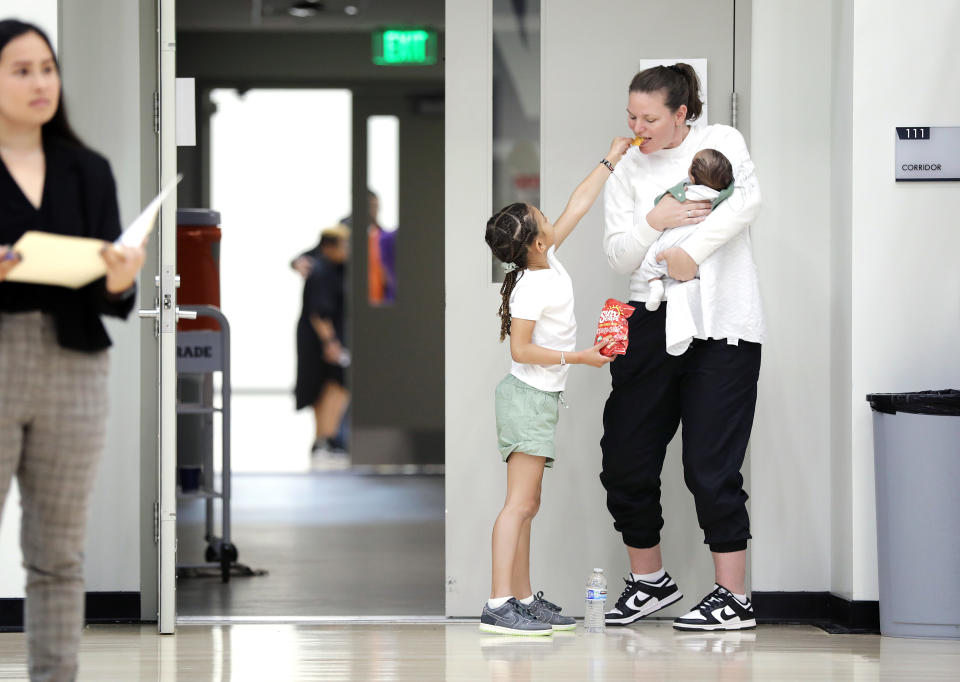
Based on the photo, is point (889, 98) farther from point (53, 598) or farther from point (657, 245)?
point (53, 598)

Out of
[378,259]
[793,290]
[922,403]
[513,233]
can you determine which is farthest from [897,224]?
[378,259]

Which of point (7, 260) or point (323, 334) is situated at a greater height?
point (7, 260)

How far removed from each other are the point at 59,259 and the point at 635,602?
2.23 m

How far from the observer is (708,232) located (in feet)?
11.6

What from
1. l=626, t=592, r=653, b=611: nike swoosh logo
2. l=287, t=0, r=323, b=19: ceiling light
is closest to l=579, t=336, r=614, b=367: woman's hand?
l=626, t=592, r=653, b=611: nike swoosh logo

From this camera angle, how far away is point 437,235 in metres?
9.02

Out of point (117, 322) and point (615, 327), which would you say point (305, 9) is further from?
point (615, 327)

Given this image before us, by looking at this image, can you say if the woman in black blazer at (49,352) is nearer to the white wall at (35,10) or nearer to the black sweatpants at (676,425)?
the white wall at (35,10)

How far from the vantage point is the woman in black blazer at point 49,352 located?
88.7 inches

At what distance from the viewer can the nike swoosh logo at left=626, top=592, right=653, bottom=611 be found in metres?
3.78

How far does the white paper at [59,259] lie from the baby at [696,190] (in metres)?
1.82

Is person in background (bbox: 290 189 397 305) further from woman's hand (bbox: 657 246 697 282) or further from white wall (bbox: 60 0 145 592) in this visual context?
woman's hand (bbox: 657 246 697 282)

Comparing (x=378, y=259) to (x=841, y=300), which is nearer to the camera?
(x=841, y=300)

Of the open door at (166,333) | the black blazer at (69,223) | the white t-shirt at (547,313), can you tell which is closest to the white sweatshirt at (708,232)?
the white t-shirt at (547,313)
